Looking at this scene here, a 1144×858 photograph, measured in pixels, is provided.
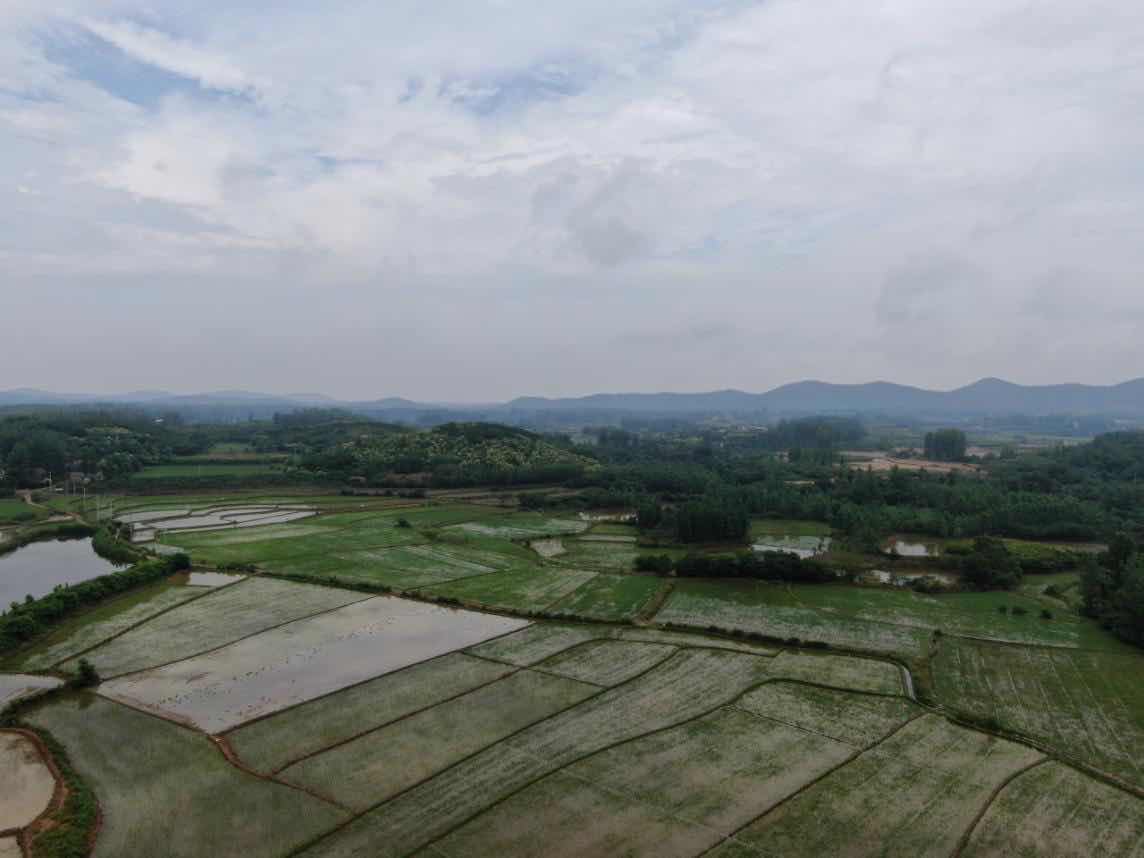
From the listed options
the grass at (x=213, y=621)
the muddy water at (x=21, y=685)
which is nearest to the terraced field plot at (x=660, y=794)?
the muddy water at (x=21, y=685)

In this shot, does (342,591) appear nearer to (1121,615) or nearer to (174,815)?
(174,815)

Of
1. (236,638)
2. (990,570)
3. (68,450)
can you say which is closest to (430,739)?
(236,638)

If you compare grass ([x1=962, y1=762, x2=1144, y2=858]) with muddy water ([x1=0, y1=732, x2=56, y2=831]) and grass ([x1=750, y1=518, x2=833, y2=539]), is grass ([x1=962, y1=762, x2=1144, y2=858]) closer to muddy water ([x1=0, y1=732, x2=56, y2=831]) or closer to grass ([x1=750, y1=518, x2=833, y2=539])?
muddy water ([x1=0, y1=732, x2=56, y2=831])

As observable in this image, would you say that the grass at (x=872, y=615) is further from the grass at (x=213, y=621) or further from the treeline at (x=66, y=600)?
the treeline at (x=66, y=600)

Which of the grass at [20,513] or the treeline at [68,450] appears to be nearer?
the grass at [20,513]

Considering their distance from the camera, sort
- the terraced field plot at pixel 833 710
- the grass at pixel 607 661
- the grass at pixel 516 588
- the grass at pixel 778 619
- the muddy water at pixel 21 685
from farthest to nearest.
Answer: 1. the grass at pixel 516 588
2. the grass at pixel 778 619
3. the grass at pixel 607 661
4. the muddy water at pixel 21 685
5. the terraced field plot at pixel 833 710

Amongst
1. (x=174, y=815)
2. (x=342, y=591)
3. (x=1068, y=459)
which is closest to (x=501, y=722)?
(x=174, y=815)
